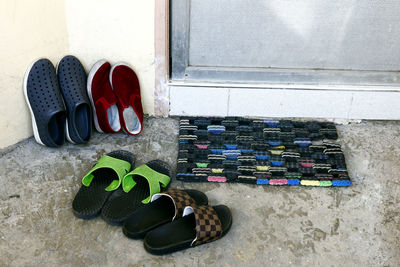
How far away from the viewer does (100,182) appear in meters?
1.67

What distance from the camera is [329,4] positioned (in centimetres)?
192

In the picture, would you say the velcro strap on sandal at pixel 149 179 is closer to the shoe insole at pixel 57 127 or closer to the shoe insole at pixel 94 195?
the shoe insole at pixel 94 195

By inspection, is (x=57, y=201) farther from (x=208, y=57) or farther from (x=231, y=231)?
(x=208, y=57)

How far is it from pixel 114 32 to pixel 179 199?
3.12 ft

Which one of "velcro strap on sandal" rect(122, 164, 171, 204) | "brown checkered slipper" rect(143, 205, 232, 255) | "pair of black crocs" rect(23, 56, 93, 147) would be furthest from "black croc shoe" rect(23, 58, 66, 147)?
"brown checkered slipper" rect(143, 205, 232, 255)

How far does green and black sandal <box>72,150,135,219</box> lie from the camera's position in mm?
1533

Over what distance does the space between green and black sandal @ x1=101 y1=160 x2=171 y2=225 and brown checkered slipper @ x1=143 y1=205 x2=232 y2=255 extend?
0.17m

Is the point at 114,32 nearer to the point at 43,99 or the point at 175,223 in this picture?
the point at 43,99

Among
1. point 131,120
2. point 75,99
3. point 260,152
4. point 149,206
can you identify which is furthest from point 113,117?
point 260,152

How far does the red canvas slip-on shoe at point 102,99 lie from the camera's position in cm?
194

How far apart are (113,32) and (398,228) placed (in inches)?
61.6

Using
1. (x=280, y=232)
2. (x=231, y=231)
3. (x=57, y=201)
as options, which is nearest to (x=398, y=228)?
(x=280, y=232)

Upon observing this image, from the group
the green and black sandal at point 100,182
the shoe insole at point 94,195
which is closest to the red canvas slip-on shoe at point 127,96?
the green and black sandal at point 100,182

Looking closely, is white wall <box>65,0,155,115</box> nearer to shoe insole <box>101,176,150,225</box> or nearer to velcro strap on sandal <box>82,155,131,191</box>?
velcro strap on sandal <box>82,155,131,191</box>
